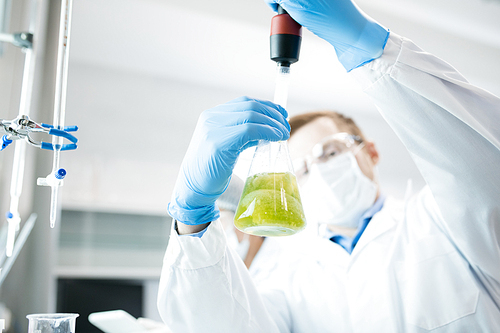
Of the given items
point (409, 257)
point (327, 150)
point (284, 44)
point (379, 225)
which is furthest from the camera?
point (327, 150)

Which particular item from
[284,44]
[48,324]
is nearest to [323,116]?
[284,44]

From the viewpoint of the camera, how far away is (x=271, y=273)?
5.33 ft

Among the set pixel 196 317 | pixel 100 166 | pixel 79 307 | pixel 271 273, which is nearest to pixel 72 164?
pixel 100 166

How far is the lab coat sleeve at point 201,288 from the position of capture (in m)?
1.00

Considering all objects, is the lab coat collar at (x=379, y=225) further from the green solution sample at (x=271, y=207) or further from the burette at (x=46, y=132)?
the burette at (x=46, y=132)

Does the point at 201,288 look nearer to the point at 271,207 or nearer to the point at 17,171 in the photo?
the point at 271,207

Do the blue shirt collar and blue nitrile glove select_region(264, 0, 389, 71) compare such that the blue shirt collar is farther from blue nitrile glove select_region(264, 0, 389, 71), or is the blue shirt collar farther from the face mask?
blue nitrile glove select_region(264, 0, 389, 71)

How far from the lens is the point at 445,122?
38.0 inches

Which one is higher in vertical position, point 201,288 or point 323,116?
point 323,116

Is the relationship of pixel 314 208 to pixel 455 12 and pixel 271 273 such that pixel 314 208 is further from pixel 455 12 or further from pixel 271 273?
pixel 455 12

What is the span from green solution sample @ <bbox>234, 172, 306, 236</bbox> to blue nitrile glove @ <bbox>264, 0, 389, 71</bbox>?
34 cm

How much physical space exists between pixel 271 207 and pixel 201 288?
34cm

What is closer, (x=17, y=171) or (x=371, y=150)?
(x=17, y=171)

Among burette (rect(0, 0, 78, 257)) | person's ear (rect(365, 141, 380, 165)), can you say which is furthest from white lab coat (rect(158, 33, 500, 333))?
person's ear (rect(365, 141, 380, 165))
